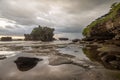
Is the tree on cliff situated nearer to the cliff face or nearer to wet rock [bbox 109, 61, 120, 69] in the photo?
the cliff face

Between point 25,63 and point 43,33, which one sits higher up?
point 43,33

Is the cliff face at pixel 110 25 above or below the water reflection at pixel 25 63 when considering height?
above

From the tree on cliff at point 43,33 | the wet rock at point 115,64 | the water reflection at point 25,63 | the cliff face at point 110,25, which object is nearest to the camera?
the water reflection at point 25,63

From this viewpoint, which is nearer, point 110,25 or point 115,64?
point 115,64

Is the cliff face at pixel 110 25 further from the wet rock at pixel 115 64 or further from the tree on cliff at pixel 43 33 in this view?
the tree on cliff at pixel 43 33

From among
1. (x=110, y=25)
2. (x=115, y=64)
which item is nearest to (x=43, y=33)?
(x=110, y=25)

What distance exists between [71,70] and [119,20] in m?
23.9

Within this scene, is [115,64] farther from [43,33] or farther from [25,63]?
[43,33]

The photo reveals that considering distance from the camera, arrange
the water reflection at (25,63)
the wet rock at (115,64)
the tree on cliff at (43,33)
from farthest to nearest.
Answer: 1. the tree on cliff at (43,33)
2. the wet rock at (115,64)
3. the water reflection at (25,63)

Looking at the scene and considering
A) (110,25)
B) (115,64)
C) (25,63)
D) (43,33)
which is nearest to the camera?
(25,63)

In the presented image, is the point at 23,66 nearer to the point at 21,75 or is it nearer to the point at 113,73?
the point at 21,75

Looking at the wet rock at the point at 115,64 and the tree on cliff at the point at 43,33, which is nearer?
the wet rock at the point at 115,64

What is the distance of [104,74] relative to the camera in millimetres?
12117

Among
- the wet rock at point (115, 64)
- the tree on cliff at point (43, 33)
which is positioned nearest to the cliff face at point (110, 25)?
the wet rock at point (115, 64)
